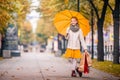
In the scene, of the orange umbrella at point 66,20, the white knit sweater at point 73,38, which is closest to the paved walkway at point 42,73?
the white knit sweater at point 73,38

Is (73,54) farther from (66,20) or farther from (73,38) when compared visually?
(66,20)

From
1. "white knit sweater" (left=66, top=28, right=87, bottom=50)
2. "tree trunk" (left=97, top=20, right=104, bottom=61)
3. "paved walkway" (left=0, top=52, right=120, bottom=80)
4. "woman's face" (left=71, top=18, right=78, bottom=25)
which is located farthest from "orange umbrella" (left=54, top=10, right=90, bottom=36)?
"tree trunk" (left=97, top=20, right=104, bottom=61)

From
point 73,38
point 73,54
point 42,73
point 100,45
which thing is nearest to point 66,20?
point 73,38

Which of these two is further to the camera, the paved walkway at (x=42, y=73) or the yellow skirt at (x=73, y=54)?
the yellow skirt at (x=73, y=54)

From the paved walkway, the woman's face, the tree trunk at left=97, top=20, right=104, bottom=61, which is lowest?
the paved walkway

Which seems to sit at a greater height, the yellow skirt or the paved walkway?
the yellow skirt

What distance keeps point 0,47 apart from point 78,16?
3518 cm

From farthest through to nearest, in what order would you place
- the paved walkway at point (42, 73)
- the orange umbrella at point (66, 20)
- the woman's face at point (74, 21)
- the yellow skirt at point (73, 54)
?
the orange umbrella at point (66, 20), the woman's face at point (74, 21), the yellow skirt at point (73, 54), the paved walkway at point (42, 73)

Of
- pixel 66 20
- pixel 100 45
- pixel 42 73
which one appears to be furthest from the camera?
pixel 100 45

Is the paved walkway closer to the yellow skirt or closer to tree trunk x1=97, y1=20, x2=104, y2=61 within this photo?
the yellow skirt

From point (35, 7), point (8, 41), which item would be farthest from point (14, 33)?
point (35, 7)

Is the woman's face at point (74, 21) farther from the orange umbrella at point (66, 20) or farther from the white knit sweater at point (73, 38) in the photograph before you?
the orange umbrella at point (66, 20)

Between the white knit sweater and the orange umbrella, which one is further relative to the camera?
the orange umbrella

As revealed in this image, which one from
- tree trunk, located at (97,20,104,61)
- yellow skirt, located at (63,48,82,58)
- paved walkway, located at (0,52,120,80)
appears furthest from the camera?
tree trunk, located at (97,20,104,61)
